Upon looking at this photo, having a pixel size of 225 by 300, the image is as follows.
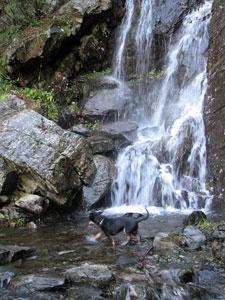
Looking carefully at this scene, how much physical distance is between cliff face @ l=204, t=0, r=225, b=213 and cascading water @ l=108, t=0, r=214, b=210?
73cm

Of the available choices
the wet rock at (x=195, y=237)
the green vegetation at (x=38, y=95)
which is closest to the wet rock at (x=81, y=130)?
the green vegetation at (x=38, y=95)

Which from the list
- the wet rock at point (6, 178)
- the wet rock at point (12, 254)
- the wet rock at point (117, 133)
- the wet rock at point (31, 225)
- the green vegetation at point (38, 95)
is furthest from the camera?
the green vegetation at point (38, 95)

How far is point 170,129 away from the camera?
12.1 meters

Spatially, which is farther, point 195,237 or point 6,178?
point 6,178

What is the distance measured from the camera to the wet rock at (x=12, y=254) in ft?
15.0

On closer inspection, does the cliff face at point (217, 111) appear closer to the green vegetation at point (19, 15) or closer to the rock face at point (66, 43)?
the rock face at point (66, 43)

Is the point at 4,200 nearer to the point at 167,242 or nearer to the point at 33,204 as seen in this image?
the point at 33,204

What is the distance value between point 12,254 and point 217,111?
23.7 ft

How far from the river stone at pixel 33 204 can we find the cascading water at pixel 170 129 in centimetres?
320

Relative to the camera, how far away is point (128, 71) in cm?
1664

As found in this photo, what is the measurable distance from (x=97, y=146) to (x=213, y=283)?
27.1 feet

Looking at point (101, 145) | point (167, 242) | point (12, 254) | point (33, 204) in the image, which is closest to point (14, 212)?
point (33, 204)

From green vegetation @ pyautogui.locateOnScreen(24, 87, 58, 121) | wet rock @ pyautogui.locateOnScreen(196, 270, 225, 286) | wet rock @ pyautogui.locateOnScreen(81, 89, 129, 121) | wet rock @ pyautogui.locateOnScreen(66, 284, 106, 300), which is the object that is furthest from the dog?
green vegetation @ pyautogui.locateOnScreen(24, 87, 58, 121)

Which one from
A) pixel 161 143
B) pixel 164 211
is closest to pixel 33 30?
pixel 161 143
